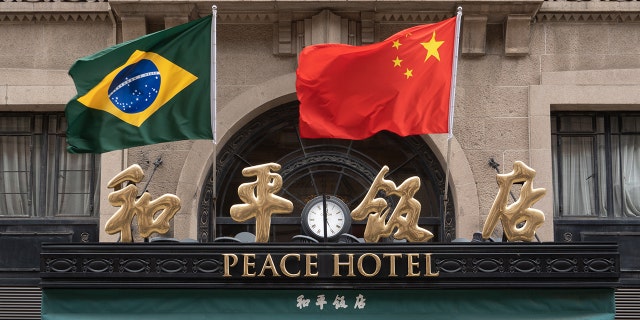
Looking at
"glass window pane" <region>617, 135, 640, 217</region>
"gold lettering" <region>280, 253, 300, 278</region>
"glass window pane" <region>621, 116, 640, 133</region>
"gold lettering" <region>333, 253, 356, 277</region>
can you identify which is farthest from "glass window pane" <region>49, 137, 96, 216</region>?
"glass window pane" <region>621, 116, 640, 133</region>

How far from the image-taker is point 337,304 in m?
17.0

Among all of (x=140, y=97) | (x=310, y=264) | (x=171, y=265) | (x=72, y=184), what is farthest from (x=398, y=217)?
(x=72, y=184)

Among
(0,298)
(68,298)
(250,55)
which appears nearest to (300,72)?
(250,55)

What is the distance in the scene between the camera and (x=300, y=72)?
58.7 ft

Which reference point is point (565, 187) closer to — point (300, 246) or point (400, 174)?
point (400, 174)

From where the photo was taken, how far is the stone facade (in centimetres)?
1950

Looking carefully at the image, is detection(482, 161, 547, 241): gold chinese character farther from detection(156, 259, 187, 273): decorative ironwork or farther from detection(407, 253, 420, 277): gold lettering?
detection(156, 259, 187, 273): decorative ironwork

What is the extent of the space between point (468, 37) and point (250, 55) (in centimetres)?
386

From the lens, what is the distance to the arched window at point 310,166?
66.0 ft

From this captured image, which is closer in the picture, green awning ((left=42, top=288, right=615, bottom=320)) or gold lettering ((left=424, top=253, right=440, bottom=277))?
gold lettering ((left=424, top=253, right=440, bottom=277))

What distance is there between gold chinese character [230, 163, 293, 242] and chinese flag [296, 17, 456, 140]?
3.19 feet

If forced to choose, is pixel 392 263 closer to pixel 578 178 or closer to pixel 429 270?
pixel 429 270

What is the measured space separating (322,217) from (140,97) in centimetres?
344

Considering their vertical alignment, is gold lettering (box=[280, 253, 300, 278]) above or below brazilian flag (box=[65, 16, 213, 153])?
below
